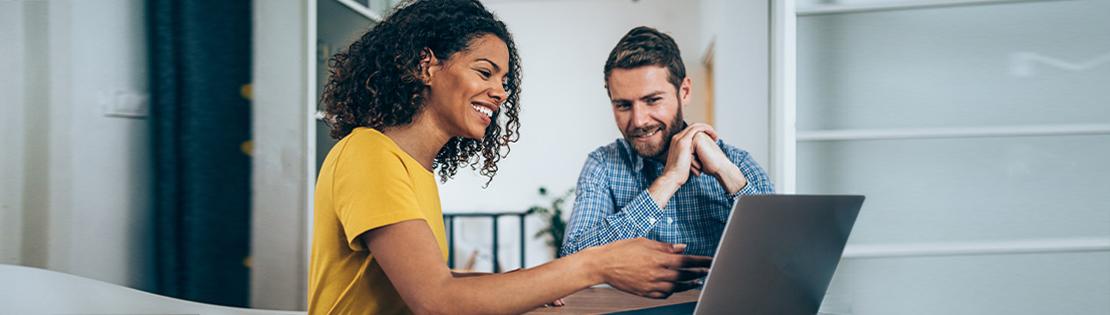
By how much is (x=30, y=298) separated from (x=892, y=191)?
2034 mm

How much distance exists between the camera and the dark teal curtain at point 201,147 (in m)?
1.83

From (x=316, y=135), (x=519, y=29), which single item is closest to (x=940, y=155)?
(x=316, y=135)

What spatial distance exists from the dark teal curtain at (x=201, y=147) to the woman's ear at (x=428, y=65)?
0.93 meters

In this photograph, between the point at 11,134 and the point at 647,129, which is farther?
the point at 647,129

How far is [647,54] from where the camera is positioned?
200 cm

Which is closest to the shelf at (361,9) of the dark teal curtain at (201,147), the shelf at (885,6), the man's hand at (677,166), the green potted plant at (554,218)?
the dark teal curtain at (201,147)

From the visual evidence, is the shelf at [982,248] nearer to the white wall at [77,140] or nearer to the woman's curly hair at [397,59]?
the woman's curly hair at [397,59]

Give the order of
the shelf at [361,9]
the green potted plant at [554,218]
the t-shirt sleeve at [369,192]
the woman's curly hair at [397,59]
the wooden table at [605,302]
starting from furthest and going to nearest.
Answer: the green potted plant at [554,218], the shelf at [361,9], the wooden table at [605,302], the woman's curly hair at [397,59], the t-shirt sleeve at [369,192]

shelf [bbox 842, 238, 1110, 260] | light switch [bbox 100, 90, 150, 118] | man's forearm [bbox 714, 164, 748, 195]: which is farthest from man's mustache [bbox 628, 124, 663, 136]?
light switch [bbox 100, 90, 150, 118]

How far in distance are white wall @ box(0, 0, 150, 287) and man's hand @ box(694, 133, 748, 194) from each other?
1.43 meters

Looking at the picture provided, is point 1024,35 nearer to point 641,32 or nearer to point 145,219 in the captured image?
point 641,32

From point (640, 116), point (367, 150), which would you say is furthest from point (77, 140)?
point (640, 116)

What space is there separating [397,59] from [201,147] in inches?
37.2

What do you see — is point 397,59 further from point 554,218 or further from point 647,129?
point 554,218
